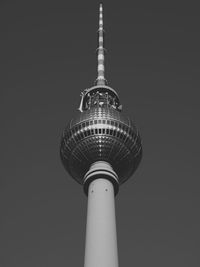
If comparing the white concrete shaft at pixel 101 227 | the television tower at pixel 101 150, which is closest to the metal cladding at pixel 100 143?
the television tower at pixel 101 150

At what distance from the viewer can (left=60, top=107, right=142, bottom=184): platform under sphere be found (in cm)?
5325

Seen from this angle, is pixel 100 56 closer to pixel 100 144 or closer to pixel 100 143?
pixel 100 143

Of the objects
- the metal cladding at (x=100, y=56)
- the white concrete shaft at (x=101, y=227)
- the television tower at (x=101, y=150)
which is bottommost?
the white concrete shaft at (x=101, y=227)

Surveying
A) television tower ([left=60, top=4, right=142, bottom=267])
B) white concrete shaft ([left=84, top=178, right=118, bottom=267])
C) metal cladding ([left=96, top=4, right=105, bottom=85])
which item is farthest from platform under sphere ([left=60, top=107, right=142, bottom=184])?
metal cladding ([left=96, top=4, right=105, bottom=85])

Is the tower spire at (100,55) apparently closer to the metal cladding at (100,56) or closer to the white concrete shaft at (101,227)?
the metal cladding at (100,56)

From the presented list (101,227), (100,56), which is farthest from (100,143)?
(100,56)

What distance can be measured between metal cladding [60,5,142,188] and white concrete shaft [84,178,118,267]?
16.2 ft

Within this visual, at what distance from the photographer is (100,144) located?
2096 inches

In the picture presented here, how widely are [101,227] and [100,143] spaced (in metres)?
11.3

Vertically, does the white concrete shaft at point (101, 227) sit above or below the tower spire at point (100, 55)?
below

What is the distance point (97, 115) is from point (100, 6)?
29989 millimetres

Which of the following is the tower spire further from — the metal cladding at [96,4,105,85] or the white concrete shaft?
the white concrete shaft

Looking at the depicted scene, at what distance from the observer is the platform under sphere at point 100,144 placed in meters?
53.2

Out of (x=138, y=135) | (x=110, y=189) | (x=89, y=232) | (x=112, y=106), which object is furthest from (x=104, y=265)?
(x=112, y=106)
